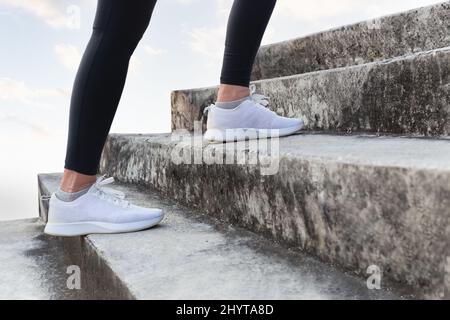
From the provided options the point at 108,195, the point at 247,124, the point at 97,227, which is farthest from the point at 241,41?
the point at 97,227

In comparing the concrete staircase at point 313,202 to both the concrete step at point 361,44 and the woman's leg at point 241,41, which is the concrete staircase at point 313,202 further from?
the woman's leg at point 241,41

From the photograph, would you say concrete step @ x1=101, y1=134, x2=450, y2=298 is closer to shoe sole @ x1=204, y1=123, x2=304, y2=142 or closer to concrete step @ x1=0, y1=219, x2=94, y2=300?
shoe sole @ x1=204, y1=123, x2=304, y2=142

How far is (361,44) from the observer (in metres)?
2.91

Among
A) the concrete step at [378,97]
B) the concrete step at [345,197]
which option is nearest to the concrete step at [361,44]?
the concrete step at [378,97]

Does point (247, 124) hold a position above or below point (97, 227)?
above

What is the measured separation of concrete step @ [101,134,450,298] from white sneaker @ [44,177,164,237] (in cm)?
28

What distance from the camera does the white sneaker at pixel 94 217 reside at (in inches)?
64.9

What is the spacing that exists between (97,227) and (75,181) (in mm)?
176

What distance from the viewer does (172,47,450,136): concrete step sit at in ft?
5.65

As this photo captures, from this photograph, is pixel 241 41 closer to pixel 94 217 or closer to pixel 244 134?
pixel 244 134

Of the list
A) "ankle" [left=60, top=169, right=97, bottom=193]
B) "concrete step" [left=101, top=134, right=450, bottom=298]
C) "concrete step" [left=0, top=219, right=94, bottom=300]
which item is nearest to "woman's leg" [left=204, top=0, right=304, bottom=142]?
"concrete step" [left=101, top=134, right=450, bottom=298]

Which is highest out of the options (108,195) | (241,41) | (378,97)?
(241,41)

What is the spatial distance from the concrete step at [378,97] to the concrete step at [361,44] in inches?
29.6

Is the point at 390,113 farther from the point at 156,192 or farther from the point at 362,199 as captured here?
the point at 156,192
